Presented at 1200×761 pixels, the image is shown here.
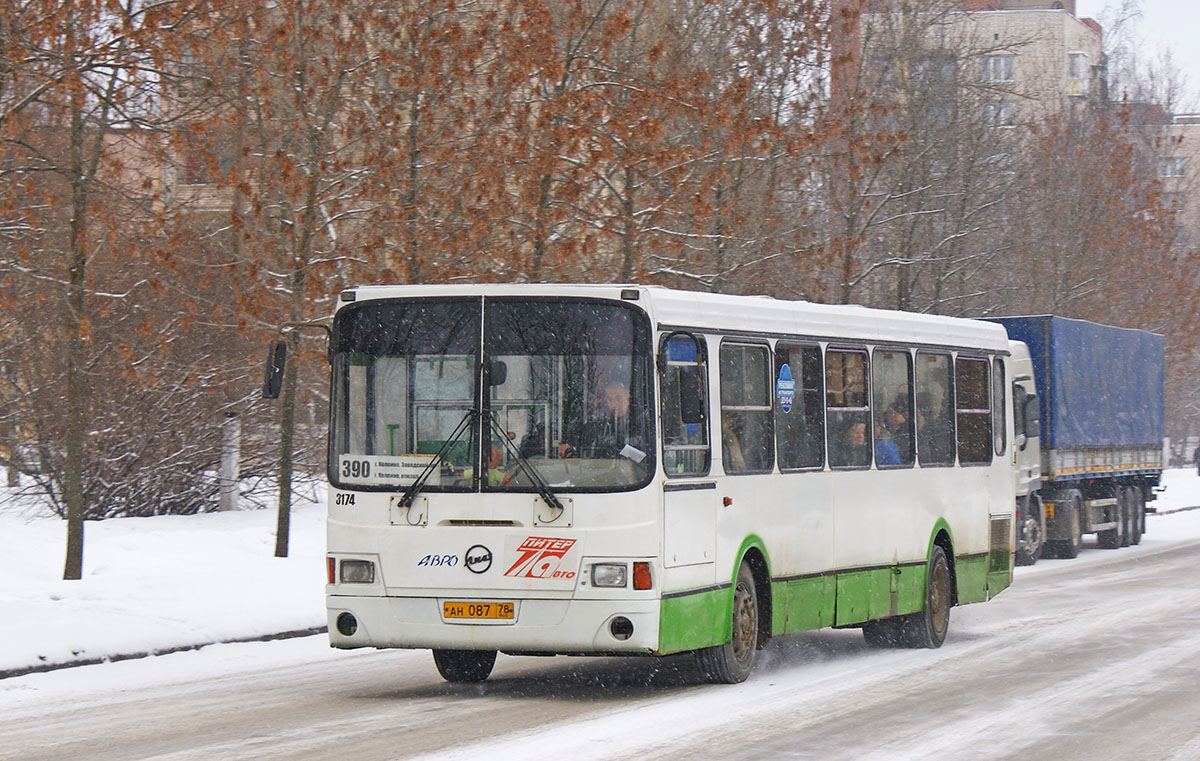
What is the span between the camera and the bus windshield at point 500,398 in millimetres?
12055

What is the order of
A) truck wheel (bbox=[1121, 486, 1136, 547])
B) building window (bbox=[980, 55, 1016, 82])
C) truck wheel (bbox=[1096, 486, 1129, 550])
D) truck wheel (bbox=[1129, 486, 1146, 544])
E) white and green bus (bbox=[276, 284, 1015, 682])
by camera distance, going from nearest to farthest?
1. white and green bus (bbox=[276, 284, 1015, 682])
2. truck wheel (bbox=[1096, 486, 1129, 550])
3. truck wheel (bbox=[1121, 486, 1136, 547])
4. truck wheel (bbox=[1129, 486, 1146, 544])
5. building window (bbox=[980, 55, 1016, 82])

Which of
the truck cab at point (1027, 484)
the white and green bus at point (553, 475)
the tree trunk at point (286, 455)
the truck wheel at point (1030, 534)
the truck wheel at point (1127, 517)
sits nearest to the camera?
the white and green bus at point (553, 475)

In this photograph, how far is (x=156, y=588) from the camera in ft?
55.9

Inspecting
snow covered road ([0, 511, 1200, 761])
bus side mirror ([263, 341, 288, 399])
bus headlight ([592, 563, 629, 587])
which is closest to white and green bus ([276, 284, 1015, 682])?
bus headlight ([592, 563, 629, 587])

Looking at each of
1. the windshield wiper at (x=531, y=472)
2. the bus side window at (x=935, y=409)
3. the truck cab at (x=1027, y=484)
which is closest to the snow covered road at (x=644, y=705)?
the windshield wiper at (x=531, y=472)

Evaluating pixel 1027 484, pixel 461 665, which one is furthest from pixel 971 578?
pixel 1027 484

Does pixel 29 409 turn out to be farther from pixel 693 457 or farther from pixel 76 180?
pixel 693 457

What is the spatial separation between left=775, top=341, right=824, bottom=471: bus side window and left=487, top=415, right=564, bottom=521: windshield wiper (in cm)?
251

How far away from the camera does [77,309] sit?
17375 millimetres

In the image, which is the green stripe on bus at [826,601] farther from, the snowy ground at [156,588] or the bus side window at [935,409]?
the snowy ground at [156,588]

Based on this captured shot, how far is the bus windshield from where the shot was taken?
12.1 meters

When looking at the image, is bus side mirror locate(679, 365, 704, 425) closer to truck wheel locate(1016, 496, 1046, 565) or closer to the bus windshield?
the bus windshield

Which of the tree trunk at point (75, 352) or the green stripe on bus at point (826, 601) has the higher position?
the tree trunk at point (75, 352)

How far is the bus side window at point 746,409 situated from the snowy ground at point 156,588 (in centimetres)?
411
